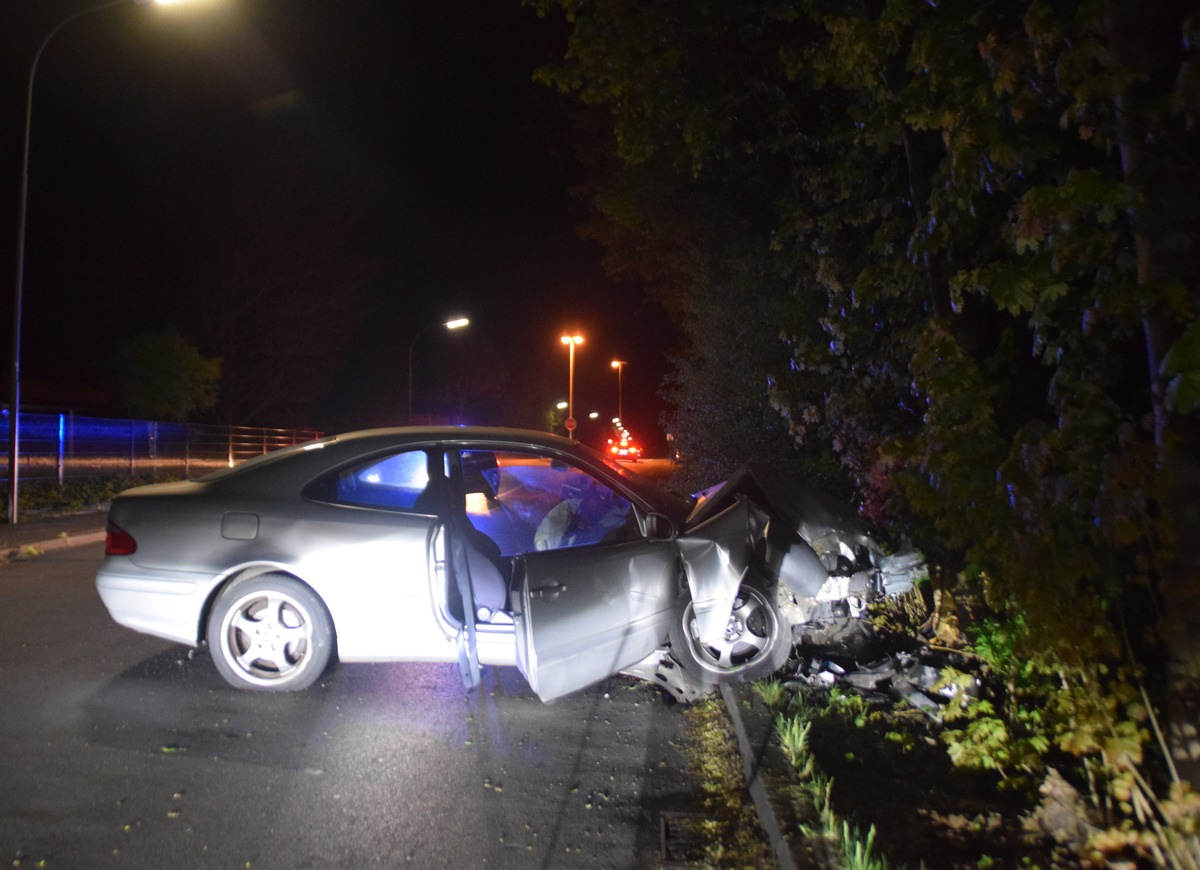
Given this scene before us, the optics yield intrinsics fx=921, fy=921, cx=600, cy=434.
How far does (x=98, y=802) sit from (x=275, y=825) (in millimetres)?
814

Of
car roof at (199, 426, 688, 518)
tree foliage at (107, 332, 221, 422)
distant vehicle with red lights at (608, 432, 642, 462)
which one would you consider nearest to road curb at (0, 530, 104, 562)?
car roof at (199, 426, 688, 518)

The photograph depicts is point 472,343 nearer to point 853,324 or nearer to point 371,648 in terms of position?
point 853,324

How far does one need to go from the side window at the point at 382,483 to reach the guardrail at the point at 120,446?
42.0ft

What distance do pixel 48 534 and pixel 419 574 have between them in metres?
9.38

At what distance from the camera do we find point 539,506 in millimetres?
6672

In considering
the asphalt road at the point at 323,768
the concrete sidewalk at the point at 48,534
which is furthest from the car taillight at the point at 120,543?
the concrete sidewalk at the point at 48,534

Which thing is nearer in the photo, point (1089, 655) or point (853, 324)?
point (1089, 655)

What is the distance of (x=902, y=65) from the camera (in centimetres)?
747

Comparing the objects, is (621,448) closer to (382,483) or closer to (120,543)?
(382,483)

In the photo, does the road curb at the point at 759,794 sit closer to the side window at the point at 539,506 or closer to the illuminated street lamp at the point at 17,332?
the side window at the point at 539,506

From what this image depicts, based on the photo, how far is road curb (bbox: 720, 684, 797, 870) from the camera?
3.42 m

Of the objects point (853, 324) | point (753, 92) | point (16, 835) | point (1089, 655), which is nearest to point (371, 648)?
point (16, 835)

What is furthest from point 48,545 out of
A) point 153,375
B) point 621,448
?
point 621,448

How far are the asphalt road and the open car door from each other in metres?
0.41
